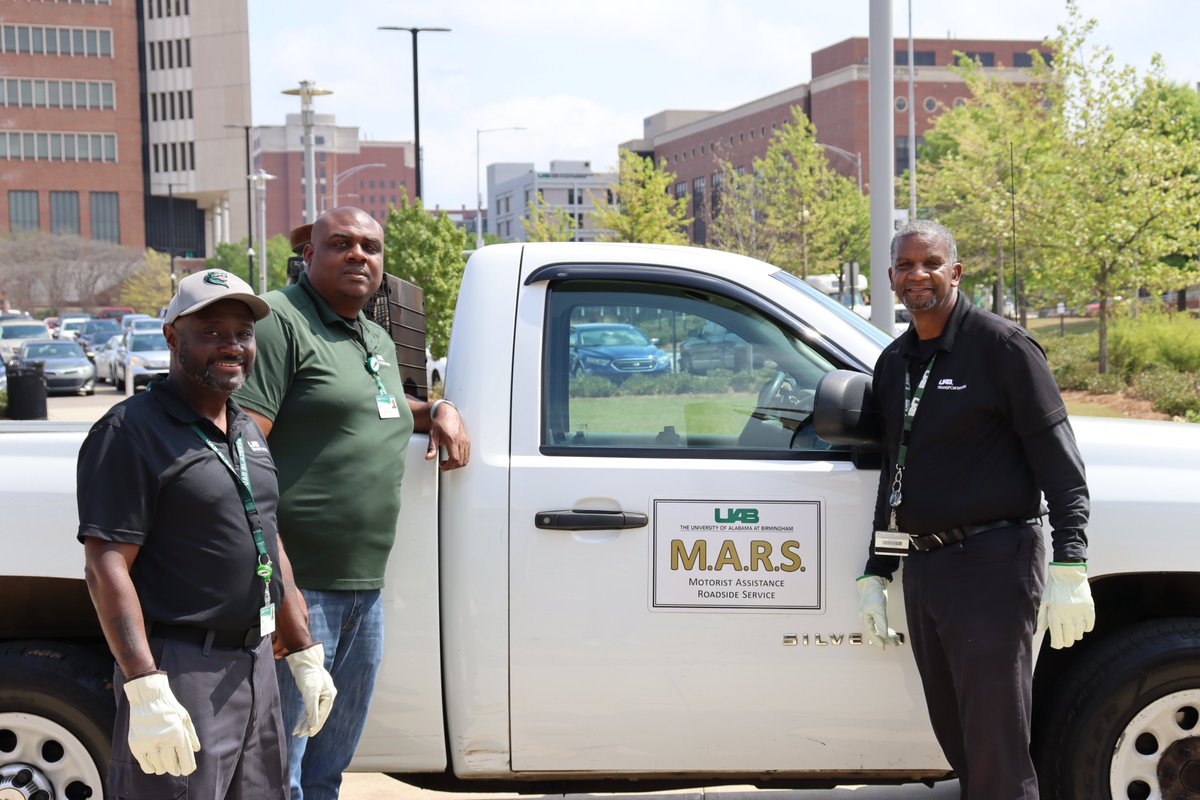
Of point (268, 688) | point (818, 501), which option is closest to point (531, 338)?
point (818, 501)

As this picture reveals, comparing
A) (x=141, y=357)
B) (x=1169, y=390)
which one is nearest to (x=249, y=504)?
(x=1169, y=390)

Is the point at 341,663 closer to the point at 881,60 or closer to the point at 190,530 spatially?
the point at 190,530

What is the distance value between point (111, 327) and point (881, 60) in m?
44.2

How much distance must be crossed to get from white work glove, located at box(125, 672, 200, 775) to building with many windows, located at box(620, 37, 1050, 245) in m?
75.9

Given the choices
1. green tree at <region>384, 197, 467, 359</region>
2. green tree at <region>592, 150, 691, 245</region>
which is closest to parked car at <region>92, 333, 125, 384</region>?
green tree at <region>384, 197, 467, 359</region>

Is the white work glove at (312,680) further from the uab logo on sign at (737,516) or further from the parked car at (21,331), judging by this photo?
the parked car at (21,331)

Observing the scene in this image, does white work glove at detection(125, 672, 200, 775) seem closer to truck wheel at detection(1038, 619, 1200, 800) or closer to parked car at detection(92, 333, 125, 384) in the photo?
truck wheel at detection(1038, 619, 1200, 800)

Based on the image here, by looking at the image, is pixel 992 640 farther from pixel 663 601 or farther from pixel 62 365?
pixel 62 365

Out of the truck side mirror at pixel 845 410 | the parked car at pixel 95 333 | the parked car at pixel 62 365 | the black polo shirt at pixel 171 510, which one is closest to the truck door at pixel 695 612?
the truck side mirror at pixel 845 410

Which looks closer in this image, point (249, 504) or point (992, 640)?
point (249, 504)

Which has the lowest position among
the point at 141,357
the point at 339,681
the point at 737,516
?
the point at 339,681

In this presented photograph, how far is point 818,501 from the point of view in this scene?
3594mm

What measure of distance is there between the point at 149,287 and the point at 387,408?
292ft

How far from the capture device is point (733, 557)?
3555 mm
